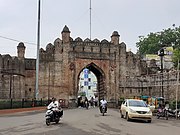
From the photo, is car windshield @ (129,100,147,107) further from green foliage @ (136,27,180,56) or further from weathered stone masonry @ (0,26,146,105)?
green foliage @ (136,27,180,56)

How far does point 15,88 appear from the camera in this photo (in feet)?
104

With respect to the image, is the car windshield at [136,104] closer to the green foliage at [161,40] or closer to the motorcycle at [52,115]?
the motorcycle at [52,115]

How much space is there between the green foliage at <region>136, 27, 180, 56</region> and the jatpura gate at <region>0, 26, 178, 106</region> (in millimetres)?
19718

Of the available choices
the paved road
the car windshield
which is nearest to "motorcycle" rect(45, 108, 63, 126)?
the paved road

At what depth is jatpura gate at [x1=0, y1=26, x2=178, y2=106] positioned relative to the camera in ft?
105

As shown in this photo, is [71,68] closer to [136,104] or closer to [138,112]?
[136,104]

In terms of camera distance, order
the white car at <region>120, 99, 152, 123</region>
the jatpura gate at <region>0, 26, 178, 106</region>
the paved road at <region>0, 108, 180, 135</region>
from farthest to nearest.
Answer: the jatpura gate at <region>0, 26, 178, 106</region> < the white car at <region>120, 99, 152, 123</region> < the paved road at <region>0, 108, 180, 135</region>

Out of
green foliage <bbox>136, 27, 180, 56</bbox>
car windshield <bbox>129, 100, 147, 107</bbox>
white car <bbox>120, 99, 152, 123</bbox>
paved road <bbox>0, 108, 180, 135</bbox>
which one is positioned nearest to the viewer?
paved road <bbox>0, 108, 180, 135</bbox>

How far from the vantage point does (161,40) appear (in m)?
56.8

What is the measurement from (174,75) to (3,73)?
15804 millimetres

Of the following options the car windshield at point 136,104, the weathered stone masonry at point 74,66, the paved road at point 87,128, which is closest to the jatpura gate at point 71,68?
the weathered stone masonry at point 74,66

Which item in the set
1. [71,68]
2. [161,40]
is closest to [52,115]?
[71,68]

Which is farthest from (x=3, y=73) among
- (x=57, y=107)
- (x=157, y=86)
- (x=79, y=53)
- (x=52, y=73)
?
(x=57, y=107)

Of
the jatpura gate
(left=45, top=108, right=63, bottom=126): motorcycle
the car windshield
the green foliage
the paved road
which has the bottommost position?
the paved road
